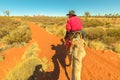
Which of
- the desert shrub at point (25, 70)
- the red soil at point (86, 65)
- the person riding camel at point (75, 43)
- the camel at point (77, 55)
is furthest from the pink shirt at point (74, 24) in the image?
the desert shrub at point (25, 70)

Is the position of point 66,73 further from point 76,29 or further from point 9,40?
point 9,40

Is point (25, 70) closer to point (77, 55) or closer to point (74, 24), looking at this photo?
point (77, 55)

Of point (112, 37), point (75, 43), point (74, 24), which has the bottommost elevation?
point (112, 37)

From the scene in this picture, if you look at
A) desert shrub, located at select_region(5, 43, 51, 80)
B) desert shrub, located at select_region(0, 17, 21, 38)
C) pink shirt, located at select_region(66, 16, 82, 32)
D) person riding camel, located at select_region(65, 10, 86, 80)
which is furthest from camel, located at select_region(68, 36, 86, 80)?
desert shrub, located at select_region(0, 17, 21, 38)

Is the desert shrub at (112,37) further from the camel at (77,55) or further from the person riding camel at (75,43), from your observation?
the camel at (77,55)

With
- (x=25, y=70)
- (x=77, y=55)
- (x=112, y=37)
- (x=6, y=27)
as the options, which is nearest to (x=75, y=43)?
(x=77, y=55)

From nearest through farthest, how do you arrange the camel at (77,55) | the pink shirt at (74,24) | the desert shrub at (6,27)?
the camel at (77,55)
the pink shirt at (74,24)
the desert shrub at (6,27)

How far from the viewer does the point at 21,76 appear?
9.58 m

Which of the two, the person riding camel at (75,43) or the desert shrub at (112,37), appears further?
the desert shrub at (112,37)

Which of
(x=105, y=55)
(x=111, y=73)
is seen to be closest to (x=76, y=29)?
(x=111, y=73)

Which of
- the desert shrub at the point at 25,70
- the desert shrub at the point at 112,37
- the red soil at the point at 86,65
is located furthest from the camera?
the desert shrub at the point at 112,37

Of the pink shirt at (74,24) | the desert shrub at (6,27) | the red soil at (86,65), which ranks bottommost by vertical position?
the desert shrub at (6,27)

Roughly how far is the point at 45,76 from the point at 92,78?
82.1 inches

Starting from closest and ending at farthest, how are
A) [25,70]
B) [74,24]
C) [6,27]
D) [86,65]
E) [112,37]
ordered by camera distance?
[74,24]
[25,70]
[86,65]
[112,37]
[6,27]
